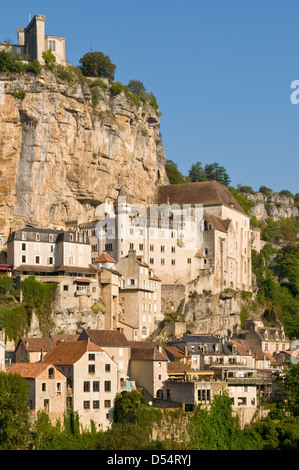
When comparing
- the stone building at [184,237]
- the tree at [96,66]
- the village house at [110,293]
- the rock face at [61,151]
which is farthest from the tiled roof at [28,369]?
the tree at [96,66]

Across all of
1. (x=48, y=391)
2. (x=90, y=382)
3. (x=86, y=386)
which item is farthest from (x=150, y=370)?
(x=48, y=391)

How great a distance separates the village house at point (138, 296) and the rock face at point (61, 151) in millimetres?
11359

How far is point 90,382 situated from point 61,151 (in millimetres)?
36468

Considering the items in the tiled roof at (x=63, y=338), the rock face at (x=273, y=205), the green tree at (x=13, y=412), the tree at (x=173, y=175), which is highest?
the rock face at (x=273, y=205)

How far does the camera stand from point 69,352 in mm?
66125

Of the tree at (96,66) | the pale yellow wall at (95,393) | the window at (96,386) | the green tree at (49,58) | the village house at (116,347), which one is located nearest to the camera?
the pale yellow wall at (95,393)

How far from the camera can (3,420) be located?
195 ft

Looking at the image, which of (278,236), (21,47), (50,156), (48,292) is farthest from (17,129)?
(278,236)

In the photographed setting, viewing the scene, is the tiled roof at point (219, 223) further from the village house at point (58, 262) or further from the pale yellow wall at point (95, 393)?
the pale yellow wall at point (95, 393)

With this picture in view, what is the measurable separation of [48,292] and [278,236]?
76.6 meters

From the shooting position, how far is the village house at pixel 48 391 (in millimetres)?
61969

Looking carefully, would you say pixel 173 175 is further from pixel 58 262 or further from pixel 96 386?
pixel 96 386

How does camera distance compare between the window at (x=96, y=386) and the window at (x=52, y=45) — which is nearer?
the window at (x=96, y=386)

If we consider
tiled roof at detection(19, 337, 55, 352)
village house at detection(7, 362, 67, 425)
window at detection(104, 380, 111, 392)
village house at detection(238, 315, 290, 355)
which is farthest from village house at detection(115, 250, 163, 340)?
village house at detection(7, 362, 67, 425)
